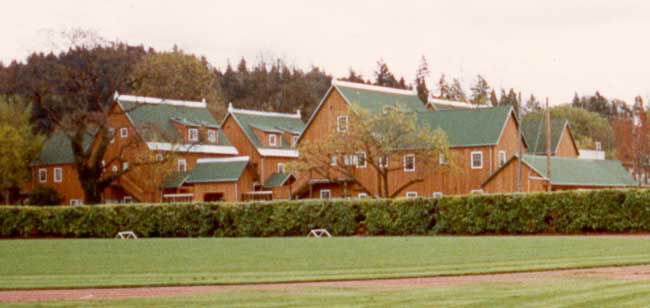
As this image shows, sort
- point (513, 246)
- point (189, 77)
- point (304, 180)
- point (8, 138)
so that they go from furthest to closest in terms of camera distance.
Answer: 1. point (189, 77)
2. point (8, 138)
3. point (304, 180)
4. point (513, 246)

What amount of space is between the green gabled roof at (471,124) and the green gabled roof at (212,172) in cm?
1541

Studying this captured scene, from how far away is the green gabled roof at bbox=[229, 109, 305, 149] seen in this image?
85188 millimetres

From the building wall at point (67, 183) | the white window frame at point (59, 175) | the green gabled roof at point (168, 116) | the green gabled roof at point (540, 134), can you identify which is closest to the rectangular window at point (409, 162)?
the green gabled roof at point (540, 134)

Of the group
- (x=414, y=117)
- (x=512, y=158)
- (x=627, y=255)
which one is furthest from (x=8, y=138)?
(x=627, y=255)

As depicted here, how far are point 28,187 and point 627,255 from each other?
7190cm

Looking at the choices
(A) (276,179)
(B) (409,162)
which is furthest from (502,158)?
(A) (276,179)

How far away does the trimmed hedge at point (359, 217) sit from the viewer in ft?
133

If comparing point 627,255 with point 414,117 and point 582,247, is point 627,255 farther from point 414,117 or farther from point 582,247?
point 414,117

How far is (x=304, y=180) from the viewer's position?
73.5 metres

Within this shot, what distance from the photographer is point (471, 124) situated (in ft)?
Result: 229

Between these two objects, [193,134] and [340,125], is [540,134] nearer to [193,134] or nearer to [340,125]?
[340,125]

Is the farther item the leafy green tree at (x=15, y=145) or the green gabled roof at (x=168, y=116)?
the leafy green tree at (x=15, y=145)

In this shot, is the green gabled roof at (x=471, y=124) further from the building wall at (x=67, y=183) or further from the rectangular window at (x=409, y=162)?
the building wall at (x=67, y=183)

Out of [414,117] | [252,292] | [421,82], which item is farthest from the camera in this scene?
[421,82]
